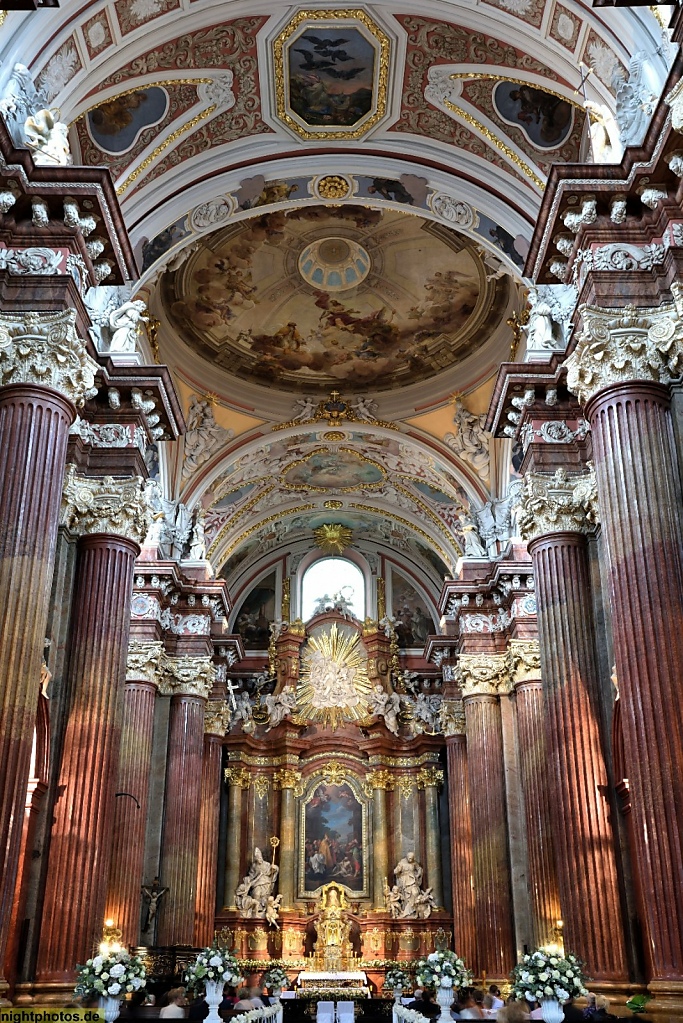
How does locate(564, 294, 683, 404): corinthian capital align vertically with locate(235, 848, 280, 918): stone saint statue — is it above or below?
above

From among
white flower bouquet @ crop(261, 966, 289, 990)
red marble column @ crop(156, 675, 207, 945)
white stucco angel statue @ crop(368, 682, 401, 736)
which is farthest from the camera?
white stucco angel statue @ crop(368, 682, 401, 736)

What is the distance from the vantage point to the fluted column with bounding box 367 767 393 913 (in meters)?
27.6

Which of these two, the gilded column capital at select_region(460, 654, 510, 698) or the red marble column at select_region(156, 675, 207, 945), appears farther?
the gilded column capital at select_region(460, 654, 510, 698)

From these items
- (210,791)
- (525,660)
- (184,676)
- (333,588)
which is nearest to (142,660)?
(184,676)

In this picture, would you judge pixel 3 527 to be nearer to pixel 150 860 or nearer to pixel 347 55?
pixel 347 55

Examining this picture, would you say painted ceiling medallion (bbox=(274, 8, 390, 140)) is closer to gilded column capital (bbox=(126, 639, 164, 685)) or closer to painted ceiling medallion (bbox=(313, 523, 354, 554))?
gilded column capital (bbox=(126, 639, 164, 685))

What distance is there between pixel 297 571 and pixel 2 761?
2252 cm

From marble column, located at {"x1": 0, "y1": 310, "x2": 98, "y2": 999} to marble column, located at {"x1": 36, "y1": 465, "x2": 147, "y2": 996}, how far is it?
2804mm

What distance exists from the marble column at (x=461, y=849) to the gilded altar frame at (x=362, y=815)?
3734mm

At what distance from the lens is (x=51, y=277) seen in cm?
1094

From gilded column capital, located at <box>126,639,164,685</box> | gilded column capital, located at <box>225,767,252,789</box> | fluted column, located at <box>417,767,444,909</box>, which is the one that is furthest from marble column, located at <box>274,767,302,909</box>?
gilded column capital, located at <box>126,639,164,685</box>

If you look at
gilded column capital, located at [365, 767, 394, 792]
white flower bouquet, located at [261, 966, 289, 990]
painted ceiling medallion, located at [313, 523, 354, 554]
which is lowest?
white flower bouquet, located at [261, 966, 289, 990]

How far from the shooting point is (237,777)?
28609 mm

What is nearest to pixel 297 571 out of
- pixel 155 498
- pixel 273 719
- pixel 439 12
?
pixel 273 719
